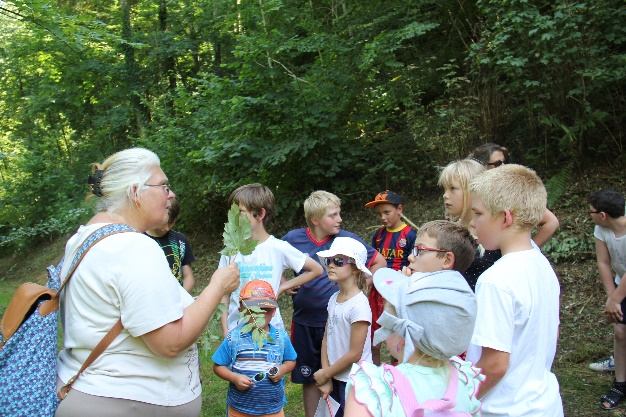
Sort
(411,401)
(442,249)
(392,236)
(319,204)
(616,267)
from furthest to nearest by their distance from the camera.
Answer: (392,236)
(616,267)
(319,204)
(442,249)
(411,401)

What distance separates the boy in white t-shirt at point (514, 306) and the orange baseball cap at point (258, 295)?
55.0 inches

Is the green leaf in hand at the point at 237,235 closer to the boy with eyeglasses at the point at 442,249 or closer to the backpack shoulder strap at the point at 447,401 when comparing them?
the boy with eyeglasses at the point at 442,249

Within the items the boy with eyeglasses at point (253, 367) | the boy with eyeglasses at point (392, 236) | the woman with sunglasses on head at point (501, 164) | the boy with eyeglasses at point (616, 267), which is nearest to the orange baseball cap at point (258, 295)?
the boy with eyeglasses at point (253, 367)

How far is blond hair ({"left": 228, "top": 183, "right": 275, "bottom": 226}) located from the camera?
4121mm

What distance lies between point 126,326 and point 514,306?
1.56 meters

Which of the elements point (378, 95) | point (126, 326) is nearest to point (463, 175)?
point (126, 326)

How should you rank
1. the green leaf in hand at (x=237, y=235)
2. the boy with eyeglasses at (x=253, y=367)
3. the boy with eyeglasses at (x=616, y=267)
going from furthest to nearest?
the boy with eyeglasses at (x=616, y=267)
the boy with eyeglasses at (x=253, y=367)
the green leaf in hand at (x=237, y=235)

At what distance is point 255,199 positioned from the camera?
4133mm

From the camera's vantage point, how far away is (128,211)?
7.77 ft

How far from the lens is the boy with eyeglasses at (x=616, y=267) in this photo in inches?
177

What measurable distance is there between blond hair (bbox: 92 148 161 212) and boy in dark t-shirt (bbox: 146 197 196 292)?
6.67 ft

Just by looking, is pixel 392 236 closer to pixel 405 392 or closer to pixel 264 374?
pixel 264 374

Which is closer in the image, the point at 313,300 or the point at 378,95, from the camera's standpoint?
the point at 313,300

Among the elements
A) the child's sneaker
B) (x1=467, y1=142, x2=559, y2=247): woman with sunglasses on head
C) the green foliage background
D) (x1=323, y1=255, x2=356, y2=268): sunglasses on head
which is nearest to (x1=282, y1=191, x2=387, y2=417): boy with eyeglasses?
(x1=323, y1=255, x2=356, y2=268): sunglasses on head
